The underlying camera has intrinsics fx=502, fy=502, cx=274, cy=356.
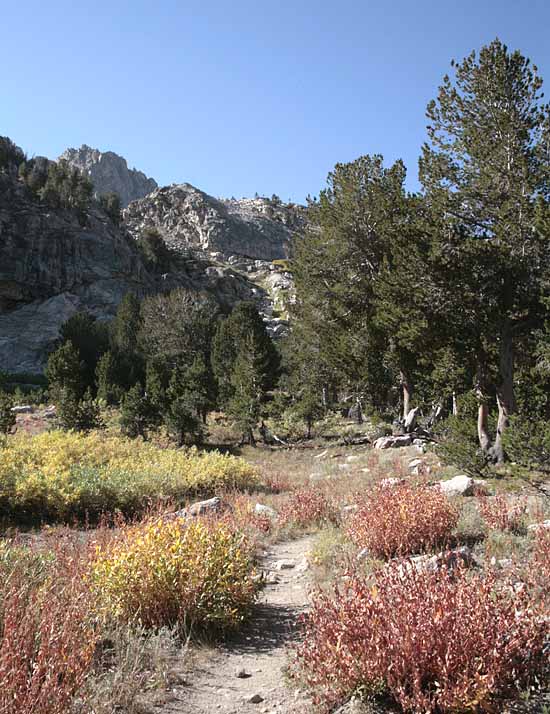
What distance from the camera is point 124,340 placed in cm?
5578

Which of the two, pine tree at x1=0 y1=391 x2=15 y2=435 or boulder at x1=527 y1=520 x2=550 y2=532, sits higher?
boulder at x1=527 y1=520 x2=550 y2=532

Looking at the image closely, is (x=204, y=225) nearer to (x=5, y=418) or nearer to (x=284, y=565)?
(x=5, y=418)

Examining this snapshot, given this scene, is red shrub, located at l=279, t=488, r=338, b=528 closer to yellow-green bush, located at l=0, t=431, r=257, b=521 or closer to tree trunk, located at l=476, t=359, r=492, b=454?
yellow-green bush, located at l=0, t=431, r=257, b=521

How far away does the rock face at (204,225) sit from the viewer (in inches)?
5487

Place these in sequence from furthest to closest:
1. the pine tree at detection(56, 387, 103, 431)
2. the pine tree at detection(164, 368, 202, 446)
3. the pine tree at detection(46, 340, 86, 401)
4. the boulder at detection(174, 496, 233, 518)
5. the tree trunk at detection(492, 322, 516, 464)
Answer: the pine tree at detection(46, 340, 86, 401)
the pine tree at detection(164, 368, 202, 446)
the pine tree at detection(56, 387, 103, 431)
the tree trunk at detection(492, 322, 516, 464)
the boulder at detection(174, 496, 233, 518)

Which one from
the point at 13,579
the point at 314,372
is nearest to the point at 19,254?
the point at 314,372

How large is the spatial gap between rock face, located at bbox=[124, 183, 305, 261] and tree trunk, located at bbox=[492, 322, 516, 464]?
124735mm

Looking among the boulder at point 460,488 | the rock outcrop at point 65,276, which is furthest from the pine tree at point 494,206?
the rock outcrop at point 65,276

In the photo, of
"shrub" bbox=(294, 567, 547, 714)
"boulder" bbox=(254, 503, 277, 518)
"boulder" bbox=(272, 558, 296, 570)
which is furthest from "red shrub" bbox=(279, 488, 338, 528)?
"shrub" bbox=(294, 567, 547, 714)

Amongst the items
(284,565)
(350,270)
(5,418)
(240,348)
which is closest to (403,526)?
(284,565)

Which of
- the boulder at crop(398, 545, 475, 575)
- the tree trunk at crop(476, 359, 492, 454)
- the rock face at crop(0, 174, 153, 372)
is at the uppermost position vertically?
the rock face at crop(0, 174, 153, 372)

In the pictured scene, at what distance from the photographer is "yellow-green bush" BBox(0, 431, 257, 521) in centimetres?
1015

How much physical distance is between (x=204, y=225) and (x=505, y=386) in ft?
449

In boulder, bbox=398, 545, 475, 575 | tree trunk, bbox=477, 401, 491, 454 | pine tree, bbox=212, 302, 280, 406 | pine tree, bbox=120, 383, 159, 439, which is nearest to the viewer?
boulder, bbox=398, 545, 475, 575
